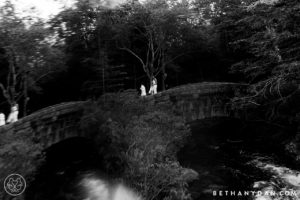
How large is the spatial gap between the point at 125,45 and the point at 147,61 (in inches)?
130

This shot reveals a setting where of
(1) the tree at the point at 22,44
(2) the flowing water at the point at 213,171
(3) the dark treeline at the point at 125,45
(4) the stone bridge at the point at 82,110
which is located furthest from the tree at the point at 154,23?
(2) the flowing water at the point at 213,171

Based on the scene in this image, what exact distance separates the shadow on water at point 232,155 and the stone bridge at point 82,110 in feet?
9.50

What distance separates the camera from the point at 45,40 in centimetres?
1499

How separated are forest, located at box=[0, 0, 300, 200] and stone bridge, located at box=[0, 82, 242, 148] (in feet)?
4.81

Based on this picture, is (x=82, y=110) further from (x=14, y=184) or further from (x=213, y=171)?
(x=213, y=171)

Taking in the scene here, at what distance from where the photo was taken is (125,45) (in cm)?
2297

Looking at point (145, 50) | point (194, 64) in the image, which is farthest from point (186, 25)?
point (194, 64)

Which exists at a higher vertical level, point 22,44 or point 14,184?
point 22,44

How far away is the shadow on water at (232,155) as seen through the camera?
47.4ft

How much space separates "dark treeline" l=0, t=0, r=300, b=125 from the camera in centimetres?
1345

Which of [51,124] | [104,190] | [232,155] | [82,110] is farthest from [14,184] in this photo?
[232,155]

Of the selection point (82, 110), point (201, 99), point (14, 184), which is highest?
point (82, 110)

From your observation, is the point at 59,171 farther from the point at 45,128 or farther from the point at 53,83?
the point at 53,83

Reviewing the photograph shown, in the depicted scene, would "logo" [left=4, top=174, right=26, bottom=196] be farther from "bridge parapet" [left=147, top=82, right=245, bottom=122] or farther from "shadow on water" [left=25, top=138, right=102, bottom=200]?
"bridge parapet" [left=147, top=82, right=245, bottom=122]
